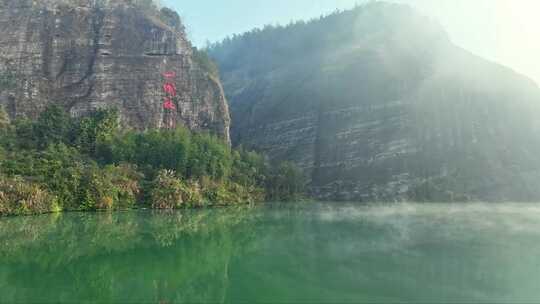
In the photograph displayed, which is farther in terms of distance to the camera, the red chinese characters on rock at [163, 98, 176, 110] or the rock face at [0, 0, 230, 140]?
the red chinese characters on rock at [163, 98, 176, 110]

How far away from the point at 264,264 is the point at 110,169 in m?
24.9

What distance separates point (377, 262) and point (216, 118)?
44.0 m

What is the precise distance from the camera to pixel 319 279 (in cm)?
1229

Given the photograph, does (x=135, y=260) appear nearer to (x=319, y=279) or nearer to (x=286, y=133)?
(x=319, y=279)

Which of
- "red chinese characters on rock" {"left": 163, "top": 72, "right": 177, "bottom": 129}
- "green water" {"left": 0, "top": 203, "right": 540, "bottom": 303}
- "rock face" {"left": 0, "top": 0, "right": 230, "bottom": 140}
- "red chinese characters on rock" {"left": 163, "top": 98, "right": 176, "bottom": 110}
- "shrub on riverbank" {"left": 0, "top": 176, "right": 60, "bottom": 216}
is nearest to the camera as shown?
"green water" {"left": 0, "top": 203, "right": 540, "bottom": 303}

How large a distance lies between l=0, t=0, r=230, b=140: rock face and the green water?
2761 cm

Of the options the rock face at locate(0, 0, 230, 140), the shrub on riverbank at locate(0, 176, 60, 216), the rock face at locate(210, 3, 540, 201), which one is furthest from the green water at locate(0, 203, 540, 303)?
the rock face at locate(210, 3, 540, 201)

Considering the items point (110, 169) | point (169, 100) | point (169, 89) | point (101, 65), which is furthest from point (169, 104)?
→ point (110, 169)

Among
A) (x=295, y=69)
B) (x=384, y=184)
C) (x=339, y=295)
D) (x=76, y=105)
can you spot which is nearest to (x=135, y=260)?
(x=339, y=295)

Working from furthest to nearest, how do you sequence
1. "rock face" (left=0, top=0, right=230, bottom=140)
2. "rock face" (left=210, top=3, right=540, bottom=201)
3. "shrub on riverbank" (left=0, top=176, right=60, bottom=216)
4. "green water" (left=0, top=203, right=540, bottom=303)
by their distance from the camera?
"rock face" (left=210, top=3, right=540, bottom=201), "rock face" (left=0, top=0, right=230, bottom=140), "shrub on riverbank" (left=0, top=176, right=60, bottom=216), "green water" (left=0, top=203, right=540, bottom=303)

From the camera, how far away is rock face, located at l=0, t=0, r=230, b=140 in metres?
47.7

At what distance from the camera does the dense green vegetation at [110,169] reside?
30.5 meters

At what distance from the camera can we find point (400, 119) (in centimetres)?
7119

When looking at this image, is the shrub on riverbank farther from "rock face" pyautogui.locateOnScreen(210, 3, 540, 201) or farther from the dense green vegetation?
"rock face" pyautogui.locateOnScreen(210, 3, 540, 201)
